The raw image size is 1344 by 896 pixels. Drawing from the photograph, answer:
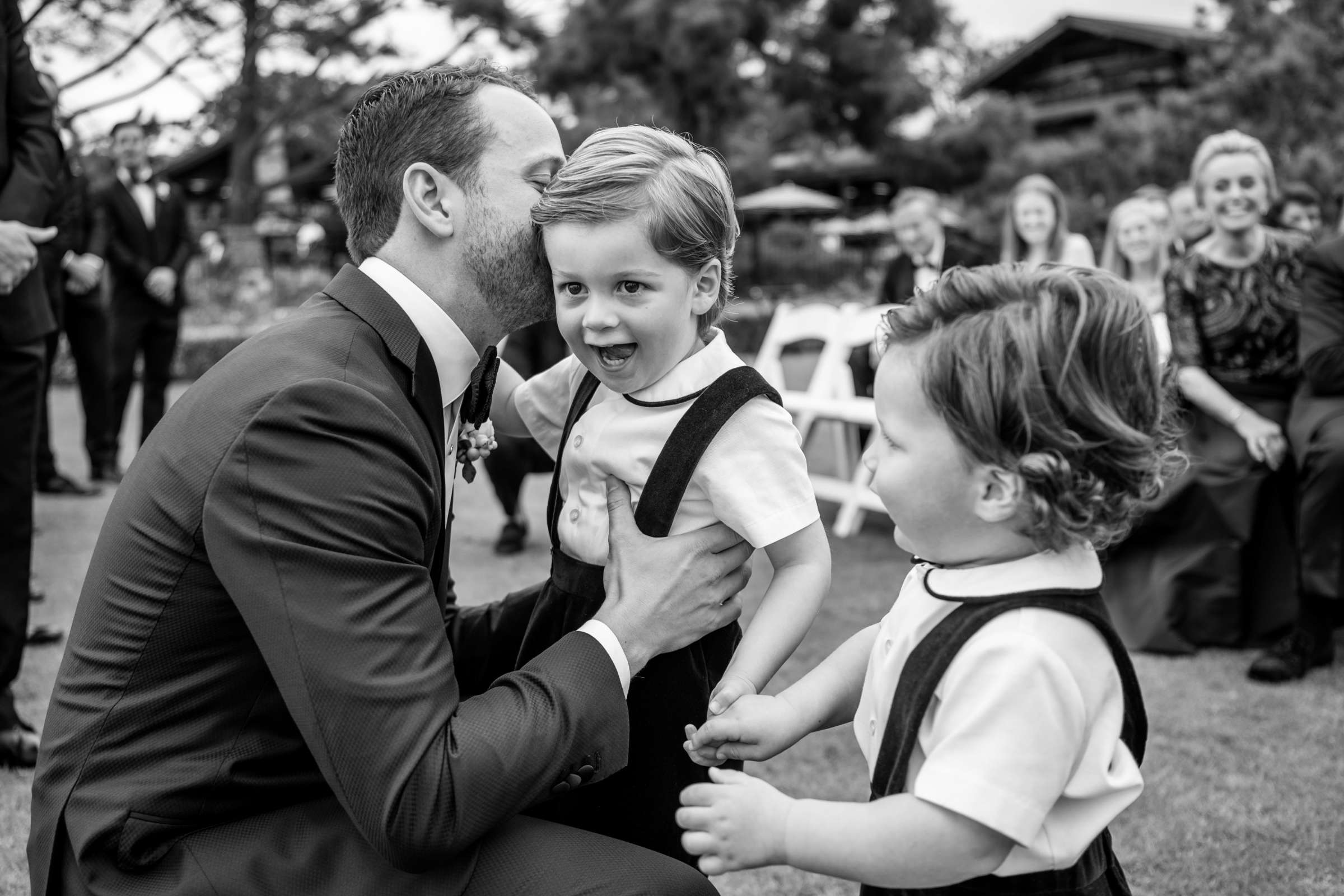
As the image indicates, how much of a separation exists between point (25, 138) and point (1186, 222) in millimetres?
6830

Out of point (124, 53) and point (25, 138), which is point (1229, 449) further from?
point (124, 53)

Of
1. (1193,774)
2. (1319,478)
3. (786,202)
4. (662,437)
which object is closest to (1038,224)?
(1319,478)

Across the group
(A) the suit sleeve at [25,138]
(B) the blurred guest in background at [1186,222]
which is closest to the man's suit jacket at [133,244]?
(A) the suit sleeve at [25,138]

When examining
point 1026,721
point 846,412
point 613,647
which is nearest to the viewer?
point 1026,721

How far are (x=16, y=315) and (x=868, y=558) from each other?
4.36m

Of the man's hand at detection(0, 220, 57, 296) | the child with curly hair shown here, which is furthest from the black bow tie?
the man's hand at detection(0, 220, 57, 296)

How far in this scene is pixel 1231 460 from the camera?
5.11 metres

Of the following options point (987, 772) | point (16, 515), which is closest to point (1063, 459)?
point (987, 772)

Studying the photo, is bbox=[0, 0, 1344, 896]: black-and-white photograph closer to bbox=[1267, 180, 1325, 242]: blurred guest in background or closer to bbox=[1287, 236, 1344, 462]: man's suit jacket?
bbox=[1287, 236, 1344, 462]: man's suit jacket

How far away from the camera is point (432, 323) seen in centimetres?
199

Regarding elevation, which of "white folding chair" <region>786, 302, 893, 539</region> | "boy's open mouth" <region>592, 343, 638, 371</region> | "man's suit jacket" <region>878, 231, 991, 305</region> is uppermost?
"boy's open mouth" <region>592, 343, 638, 371</region>

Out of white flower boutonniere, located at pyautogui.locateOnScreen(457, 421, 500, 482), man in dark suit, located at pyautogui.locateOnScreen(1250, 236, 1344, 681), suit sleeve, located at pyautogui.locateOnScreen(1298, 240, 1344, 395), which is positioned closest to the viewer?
white flower boutonniere, located at pyautogui.locateOnScreen(457, 421, 500, 482)

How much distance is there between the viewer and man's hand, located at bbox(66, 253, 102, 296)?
25.2 ft

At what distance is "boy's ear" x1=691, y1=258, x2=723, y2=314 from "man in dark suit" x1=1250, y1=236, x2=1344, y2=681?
10.9 ft
